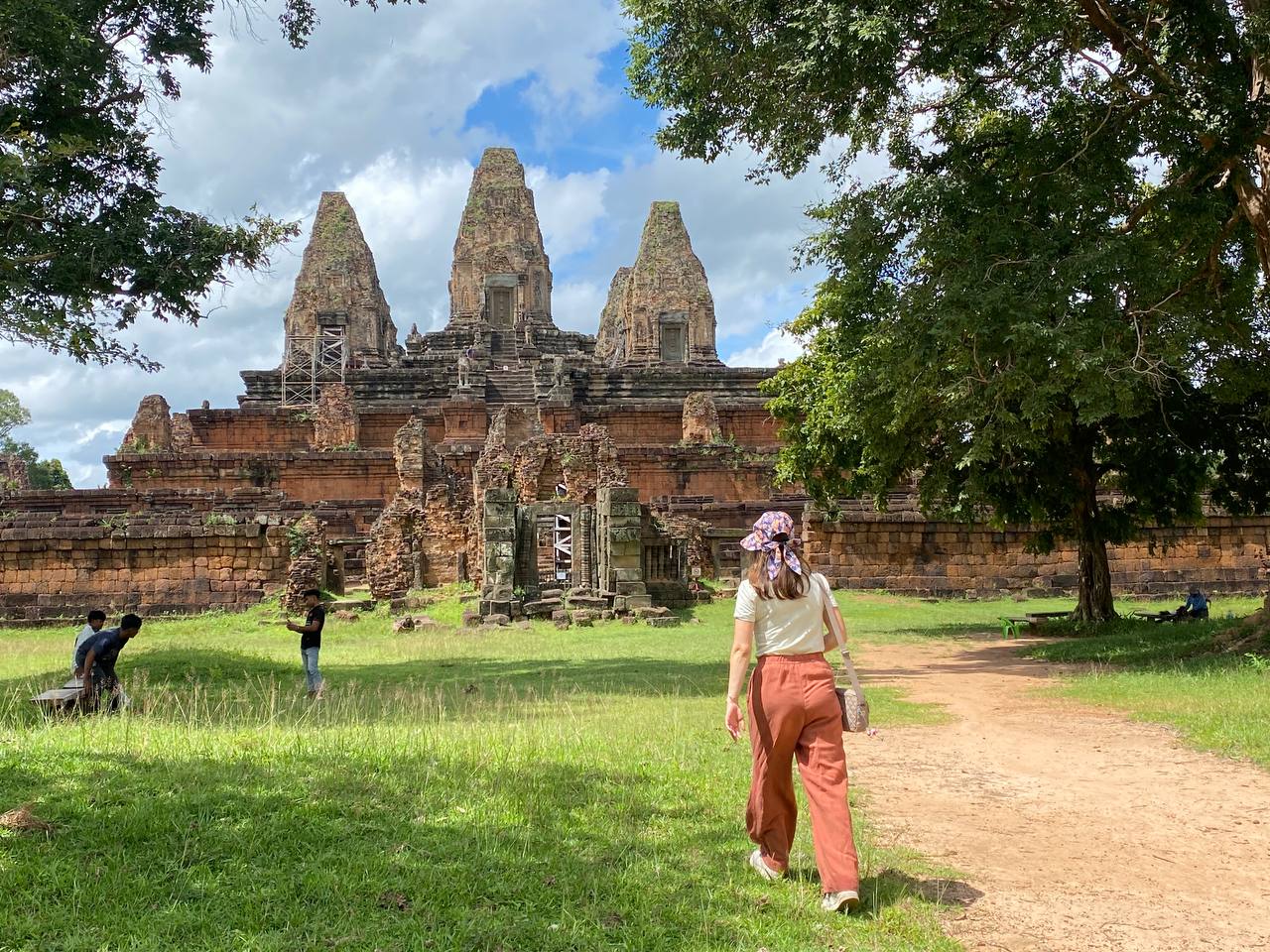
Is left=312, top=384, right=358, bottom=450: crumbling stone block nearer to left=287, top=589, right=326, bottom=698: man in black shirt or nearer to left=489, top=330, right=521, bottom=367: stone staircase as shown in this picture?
left=489, top=330, right=521, bottom=367: stone staircase

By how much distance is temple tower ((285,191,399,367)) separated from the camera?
→ 44250 millimetres

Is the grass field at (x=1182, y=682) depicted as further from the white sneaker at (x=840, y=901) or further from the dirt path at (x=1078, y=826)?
the white sneaker at (x=840, y=901)

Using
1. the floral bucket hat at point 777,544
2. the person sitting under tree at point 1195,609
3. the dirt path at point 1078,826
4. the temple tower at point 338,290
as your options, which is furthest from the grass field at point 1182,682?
the temple tower at point 338,290

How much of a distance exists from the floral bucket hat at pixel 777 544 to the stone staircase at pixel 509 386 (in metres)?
30.2

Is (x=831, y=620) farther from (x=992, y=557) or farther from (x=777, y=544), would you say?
(x=992, y=557)

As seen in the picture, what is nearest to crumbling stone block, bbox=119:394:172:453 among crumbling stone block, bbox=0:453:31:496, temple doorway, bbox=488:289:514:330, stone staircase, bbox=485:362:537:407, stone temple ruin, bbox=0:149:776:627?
stone temple ruin, bbox=0:149:776:627

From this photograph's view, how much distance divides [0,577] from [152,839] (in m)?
19.1

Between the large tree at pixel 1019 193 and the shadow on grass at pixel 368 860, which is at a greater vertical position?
the large tree at pixel 1019 193

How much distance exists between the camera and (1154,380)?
10.5 meters

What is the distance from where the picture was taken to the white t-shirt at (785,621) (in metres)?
4.17

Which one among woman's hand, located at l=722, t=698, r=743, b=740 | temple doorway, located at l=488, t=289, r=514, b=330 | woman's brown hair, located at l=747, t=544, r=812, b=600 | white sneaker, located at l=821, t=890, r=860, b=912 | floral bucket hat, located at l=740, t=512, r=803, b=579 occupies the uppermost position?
temple doorway, located at l=488, t=289, r=514, b=330

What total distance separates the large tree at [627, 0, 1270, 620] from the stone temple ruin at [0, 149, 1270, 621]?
28.3ft

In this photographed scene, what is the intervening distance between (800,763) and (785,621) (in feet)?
1.96

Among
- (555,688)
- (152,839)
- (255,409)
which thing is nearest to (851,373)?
(555,688)
